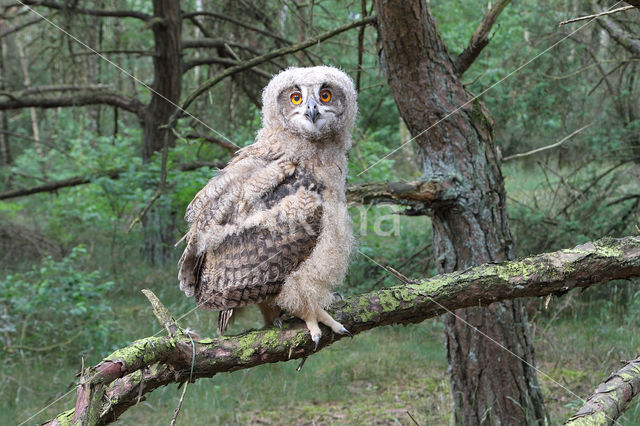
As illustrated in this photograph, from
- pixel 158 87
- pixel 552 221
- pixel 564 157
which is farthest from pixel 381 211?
pixel 158 87

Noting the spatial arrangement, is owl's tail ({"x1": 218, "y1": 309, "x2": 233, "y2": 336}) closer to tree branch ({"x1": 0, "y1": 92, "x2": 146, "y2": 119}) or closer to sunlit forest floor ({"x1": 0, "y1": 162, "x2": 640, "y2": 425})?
sunlit forest floor ({"x1": 0, "y1": 162, "x2": 640, "y2": 425})

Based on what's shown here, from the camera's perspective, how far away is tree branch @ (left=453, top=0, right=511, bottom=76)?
395 cm

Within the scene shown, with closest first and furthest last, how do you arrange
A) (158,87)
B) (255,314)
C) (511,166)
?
(255,314) → (158,87) → (511,166)

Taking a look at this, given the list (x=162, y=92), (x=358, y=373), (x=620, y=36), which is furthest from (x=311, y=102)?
(x=162, y=92)

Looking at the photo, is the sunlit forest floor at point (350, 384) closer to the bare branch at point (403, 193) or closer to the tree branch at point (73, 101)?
→ the bare branch at point (403, 193)

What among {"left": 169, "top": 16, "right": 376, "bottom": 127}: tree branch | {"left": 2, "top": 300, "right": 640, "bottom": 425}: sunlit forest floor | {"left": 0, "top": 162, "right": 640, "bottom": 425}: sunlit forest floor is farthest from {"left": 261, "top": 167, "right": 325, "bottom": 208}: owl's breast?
{"left": 2, "top": 300, "right": 640, "bottom": 425}: sunlit forest floor

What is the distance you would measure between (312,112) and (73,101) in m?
5.91

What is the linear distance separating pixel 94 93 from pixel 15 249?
2.94m

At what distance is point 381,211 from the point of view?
6961mm

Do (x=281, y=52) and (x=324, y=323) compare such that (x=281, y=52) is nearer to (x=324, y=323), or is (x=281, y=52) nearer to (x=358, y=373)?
(x=324, y=323)

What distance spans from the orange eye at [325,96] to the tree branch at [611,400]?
1.69 m

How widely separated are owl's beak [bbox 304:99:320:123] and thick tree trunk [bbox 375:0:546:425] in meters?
1.44

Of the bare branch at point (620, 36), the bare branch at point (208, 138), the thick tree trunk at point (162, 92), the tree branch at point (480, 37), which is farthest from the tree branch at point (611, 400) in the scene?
the thick tree trunk at point (162, 92)

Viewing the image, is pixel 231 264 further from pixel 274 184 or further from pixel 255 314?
pixel 255 314
